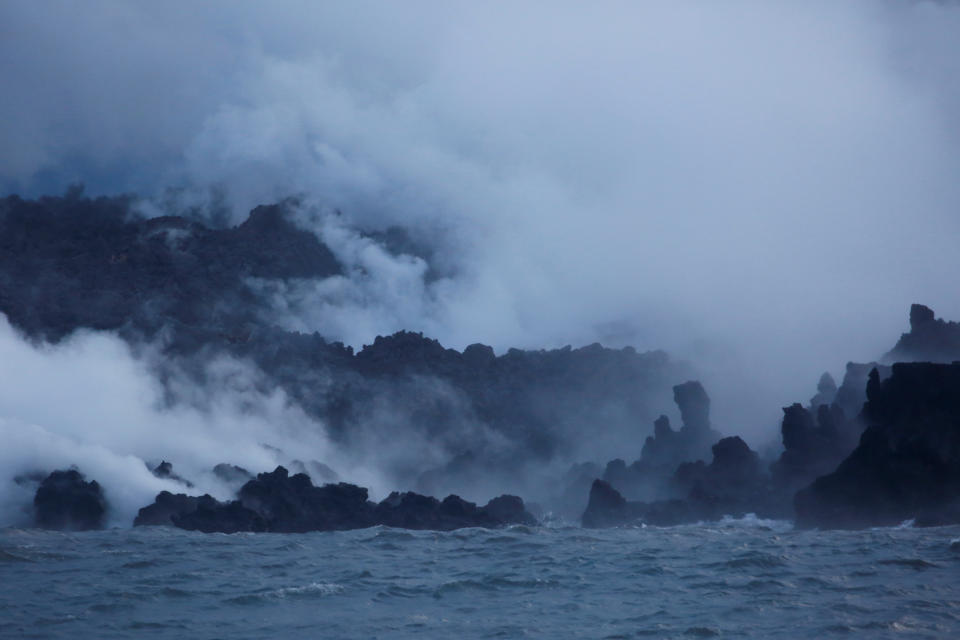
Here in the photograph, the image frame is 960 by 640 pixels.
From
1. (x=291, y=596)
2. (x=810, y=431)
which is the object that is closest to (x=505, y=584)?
(x=291, y=596)

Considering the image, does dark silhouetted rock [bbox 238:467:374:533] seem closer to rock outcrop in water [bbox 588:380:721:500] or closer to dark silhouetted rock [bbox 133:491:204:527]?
dark silhouetted rock [bbox 133:491:204:527]

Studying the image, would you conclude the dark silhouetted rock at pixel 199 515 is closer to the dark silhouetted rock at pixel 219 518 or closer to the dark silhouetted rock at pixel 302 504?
the dark silhouetted rock at pixel 219 518

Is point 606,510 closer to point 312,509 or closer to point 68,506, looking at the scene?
point 312,509

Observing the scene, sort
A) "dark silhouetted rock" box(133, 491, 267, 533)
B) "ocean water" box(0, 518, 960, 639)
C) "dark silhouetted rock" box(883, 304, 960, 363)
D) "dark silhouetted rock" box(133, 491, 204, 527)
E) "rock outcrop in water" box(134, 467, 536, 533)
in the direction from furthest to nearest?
"dark silhouetted rock" box(883, 304, 960, 363), "dark silhouetted rock" box(133, 491, 204, 527), "rock outcrop in water" box(134, 467, 536, 533), "dark silhouetted rock" box(133, 491, 267, 533), "ocean water" box(0, 518, 960, 639)

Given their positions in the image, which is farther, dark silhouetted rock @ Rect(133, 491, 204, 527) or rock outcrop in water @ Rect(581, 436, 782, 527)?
rock outcrop in water @ Rect(581, 436, 782, 527)

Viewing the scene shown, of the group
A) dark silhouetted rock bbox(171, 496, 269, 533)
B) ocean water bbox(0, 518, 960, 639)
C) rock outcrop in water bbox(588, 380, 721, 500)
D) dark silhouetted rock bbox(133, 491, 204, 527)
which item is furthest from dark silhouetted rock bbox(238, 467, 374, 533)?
rock outcrop in water bbox(588, 380, 721, 500)

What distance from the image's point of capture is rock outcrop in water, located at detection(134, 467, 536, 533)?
51344 millimetres

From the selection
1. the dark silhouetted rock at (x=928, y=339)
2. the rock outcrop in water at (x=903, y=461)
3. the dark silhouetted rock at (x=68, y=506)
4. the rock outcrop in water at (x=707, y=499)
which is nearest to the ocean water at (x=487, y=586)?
the rock outcrop in water at (x=903, y=461)

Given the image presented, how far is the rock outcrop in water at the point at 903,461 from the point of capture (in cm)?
4481

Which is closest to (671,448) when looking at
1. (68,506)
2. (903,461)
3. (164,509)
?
(903,461)

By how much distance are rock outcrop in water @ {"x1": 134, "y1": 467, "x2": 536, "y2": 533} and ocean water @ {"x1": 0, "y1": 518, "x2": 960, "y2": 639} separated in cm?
832

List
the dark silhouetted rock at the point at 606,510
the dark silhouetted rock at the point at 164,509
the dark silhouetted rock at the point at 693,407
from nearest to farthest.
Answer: the dark silhouetted rock at the point at 164,509
the dark silhouetted rock at the point at 606,510
the dark silhouetted rock at the point at 693,407

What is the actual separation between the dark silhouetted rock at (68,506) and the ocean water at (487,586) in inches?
400

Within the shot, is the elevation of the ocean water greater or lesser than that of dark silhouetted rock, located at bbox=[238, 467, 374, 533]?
lesser
